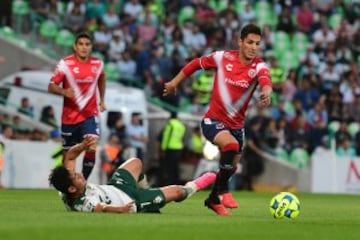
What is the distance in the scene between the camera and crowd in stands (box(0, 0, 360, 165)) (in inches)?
1313

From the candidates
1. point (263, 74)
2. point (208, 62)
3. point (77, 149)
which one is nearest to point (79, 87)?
point (77, 149)

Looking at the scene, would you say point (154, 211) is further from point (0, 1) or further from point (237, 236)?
point (0, 1)

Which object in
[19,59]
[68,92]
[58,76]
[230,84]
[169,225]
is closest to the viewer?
[169,225]

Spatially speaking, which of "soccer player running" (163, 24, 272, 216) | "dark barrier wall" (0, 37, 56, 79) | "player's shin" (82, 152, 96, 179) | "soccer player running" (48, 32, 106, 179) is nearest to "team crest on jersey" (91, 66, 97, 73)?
"soccer player running" (48, 32, 106, 179)

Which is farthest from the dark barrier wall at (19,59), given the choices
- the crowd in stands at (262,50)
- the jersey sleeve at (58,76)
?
the jersey sleeve at (58,76)

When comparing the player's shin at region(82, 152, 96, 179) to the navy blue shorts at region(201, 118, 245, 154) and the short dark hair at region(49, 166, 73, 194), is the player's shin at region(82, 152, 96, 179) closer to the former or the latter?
the navy blue shorts at region(201, 118, 245, 154)

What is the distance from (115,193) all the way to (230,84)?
2.88 meters

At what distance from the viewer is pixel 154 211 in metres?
15.5

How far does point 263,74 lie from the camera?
54.6 feet

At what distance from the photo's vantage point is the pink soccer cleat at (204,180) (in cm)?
1588

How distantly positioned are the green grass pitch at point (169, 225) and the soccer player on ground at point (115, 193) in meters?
0.15

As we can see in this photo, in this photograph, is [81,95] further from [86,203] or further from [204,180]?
[86,203]

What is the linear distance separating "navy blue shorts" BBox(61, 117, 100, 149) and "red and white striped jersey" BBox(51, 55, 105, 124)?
6 cm

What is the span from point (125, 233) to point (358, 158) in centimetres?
2016
